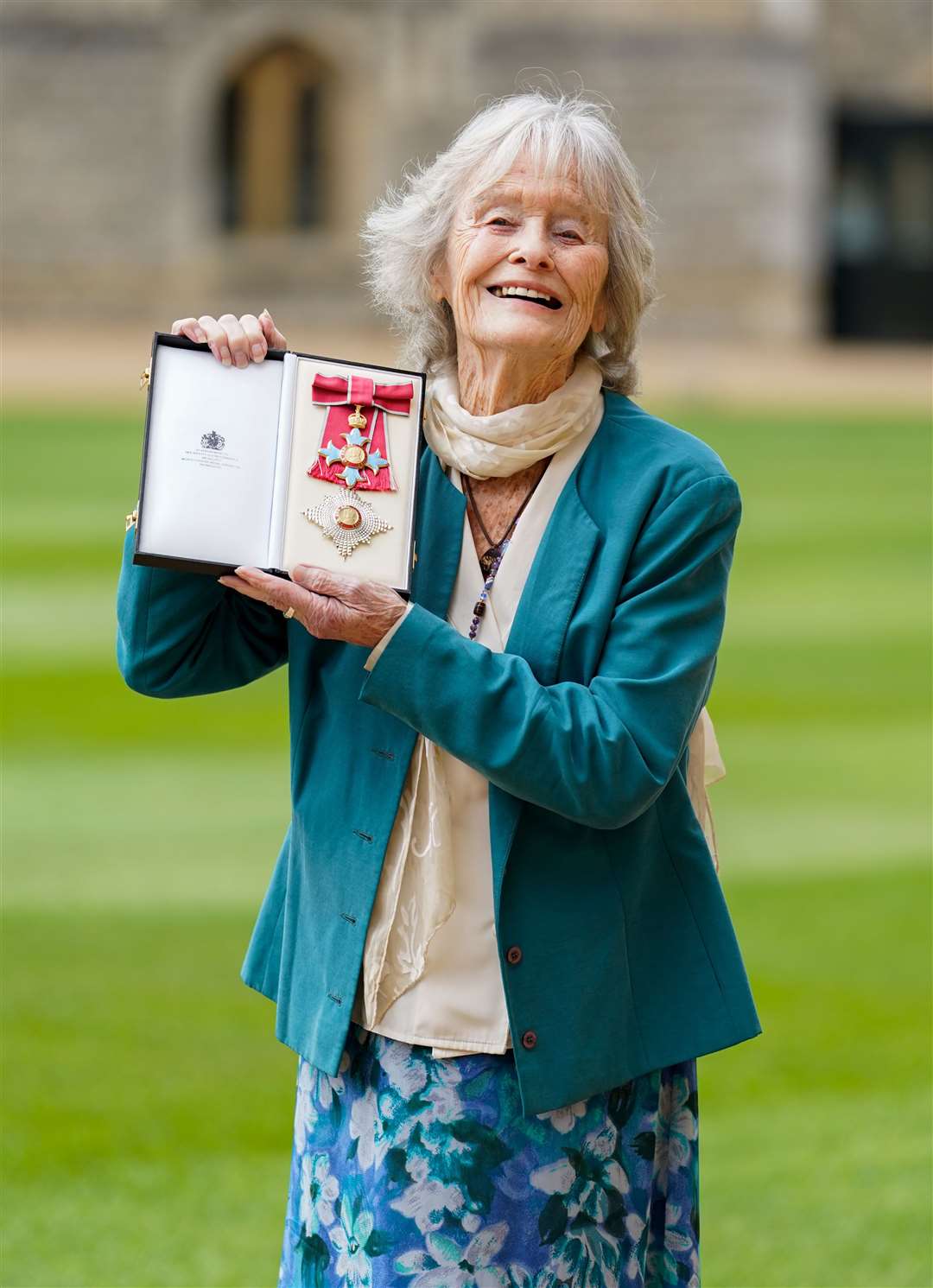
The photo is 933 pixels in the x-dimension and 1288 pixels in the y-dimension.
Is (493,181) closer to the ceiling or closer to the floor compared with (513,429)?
closer to the ceiling

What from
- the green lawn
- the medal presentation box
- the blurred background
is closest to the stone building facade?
the blurred background

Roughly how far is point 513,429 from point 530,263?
204mm

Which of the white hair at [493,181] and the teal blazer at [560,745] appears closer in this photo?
the teal blazer at [560,745]

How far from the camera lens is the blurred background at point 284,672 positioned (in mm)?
4266

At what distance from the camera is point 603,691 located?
2.19 m

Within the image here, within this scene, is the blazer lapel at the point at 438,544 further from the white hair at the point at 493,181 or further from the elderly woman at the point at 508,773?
the white hair at the point at 493,181

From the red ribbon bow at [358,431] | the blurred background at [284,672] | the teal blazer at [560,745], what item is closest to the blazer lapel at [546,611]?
the teal blazer at [560,745]

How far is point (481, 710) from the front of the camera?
83.6 inches

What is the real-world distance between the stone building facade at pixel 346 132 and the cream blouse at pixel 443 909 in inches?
988

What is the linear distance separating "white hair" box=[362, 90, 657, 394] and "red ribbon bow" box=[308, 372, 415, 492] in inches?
11.6

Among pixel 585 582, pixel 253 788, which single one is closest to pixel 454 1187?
pixel 585 582

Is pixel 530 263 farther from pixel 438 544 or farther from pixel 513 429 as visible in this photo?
pixel 438 544

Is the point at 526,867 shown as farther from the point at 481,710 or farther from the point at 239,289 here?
the point at 239,289

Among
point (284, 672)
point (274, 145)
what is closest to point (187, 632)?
point (284, 672)
